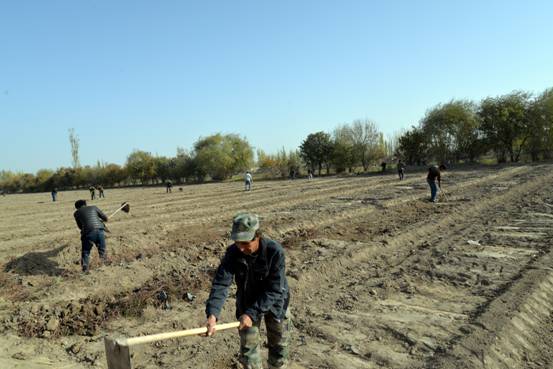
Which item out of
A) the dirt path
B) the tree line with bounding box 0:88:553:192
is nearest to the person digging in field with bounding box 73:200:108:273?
the dirt path

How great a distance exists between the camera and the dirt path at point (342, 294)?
455 centimetres

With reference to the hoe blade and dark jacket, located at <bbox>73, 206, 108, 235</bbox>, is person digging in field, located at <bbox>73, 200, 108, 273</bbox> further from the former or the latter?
the hoe blade

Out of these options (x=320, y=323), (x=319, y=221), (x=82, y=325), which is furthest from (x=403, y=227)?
(x=82, y=325)

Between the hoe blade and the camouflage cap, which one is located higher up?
the camouflage cap

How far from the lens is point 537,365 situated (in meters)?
4.11

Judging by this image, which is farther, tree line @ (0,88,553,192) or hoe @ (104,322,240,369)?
tree line @ (0,88,553,192)

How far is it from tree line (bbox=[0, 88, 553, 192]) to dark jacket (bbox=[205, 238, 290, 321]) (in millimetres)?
43083

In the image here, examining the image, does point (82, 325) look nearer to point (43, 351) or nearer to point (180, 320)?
point (43, 351)

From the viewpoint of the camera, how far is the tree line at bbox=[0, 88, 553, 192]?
43.5 metres

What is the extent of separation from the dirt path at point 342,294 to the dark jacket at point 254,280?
4.37 feet

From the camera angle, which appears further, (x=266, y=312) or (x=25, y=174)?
(x=25, y=174)

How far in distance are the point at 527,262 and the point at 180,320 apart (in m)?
6.07

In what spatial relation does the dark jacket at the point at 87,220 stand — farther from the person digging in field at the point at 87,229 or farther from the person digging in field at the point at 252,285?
the person digging in field at the point at 252,285

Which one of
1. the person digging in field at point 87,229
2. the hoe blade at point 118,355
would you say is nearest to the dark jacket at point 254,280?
the hoe blade at point 118,355
